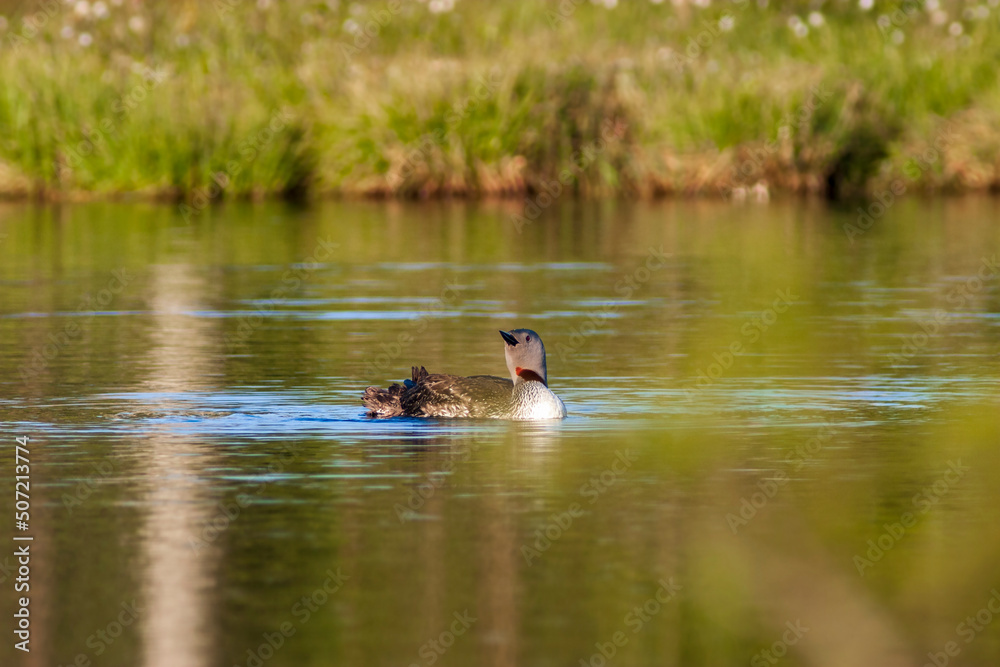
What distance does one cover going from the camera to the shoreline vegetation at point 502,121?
35.1 metres

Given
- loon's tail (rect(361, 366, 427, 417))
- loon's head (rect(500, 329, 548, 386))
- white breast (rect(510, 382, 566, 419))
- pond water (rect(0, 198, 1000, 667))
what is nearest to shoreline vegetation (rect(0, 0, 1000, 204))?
pond water (rect(0, 198, 1000, 667))

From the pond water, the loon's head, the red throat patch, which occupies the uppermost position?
the loon's head

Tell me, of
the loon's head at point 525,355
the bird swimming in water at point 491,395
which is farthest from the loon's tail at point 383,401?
the loon's head at point 525,355

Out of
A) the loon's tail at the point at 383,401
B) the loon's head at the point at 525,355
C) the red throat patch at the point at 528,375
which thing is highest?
the loon's head at the point at 525,355

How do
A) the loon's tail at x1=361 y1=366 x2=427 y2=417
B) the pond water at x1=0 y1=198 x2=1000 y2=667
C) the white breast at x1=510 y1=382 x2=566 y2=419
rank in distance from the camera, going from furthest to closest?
the loon's tail at x1=361 y1=366 x2=427 y2=417 → the white breast at x1=510 y1=382 x2=566 y2=419 → the pond water at x1=0 y1=198 x2=1000 y2=667

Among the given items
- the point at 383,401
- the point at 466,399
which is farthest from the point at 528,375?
the point at 383,401

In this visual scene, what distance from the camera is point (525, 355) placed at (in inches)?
472

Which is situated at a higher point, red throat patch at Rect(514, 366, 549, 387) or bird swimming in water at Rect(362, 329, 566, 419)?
red throat patch at Rect(514, 366, 549, 387)

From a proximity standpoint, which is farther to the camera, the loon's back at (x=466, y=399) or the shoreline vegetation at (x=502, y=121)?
the shoreline vegetation at (x=502, y=121)

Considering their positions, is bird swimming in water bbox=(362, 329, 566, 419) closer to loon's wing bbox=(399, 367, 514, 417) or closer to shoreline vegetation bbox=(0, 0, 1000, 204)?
loon's wing bbox=(399, 367, 514, 417)

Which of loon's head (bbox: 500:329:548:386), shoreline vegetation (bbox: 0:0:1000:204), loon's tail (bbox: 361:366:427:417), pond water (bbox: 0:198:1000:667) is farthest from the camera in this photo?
shoreline vegetation (bbox: 0:0:1000:204)

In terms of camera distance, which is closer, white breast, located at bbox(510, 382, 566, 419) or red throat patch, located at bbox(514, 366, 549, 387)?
white breast, located at bbox(510, 382, 566, 419)

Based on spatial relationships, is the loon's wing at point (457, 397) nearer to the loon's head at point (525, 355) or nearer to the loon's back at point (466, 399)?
the loon's back at point (466, 399)

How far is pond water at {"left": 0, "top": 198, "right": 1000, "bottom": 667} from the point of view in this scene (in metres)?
7.38
